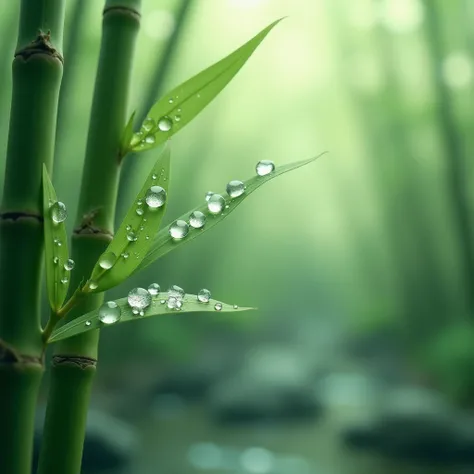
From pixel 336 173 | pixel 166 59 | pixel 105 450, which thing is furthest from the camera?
pixel 336 173

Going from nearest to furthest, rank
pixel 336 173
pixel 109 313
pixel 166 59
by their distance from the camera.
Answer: pixel 109 313, pixel 166 59, pixel 336 173

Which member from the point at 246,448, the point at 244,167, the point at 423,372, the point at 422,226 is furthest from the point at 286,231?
the point at 246,448

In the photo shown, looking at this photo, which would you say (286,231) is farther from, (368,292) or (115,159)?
(115,159)

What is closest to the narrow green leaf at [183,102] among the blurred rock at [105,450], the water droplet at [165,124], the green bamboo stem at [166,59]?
the water droplet at [165,124]

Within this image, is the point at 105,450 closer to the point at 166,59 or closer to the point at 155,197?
the point at 166,59

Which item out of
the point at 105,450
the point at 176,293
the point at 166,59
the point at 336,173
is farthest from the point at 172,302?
the point at 336,173

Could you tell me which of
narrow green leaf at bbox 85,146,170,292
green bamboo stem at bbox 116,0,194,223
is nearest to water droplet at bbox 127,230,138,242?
narrow green leaf at bbox 85,146,170,292
